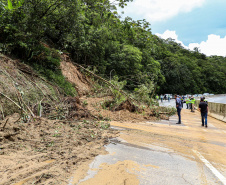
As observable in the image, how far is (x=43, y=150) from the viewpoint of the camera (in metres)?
4.60

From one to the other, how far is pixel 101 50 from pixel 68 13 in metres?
6.84

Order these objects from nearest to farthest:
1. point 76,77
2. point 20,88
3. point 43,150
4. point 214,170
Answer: point 214,170
point 43,150
point 20,88
point 76,77

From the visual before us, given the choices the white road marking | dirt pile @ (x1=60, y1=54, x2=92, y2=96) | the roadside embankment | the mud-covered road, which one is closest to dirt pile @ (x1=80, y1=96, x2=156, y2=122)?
dirt pile @ (x1=60, y1=54, x2=92, y2=96)

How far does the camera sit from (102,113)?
37.1ft

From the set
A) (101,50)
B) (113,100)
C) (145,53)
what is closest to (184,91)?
(145,53)

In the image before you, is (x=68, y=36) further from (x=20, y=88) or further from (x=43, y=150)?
(x=43, y=150)

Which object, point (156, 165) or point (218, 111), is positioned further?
point (218, 111)

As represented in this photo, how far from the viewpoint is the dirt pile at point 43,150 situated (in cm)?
341

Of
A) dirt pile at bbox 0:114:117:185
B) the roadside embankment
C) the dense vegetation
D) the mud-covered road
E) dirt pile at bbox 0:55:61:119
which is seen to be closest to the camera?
dirt pile at bbox 0:114:117:185

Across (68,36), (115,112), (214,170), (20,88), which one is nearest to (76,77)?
(68,36)

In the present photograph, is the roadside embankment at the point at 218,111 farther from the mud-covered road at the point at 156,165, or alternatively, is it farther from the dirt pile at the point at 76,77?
the dirt pile at the point at 76,77

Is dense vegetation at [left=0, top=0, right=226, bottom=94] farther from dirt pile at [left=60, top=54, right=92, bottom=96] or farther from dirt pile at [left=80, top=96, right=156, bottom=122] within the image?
dirt pile at [left=80, top=96, right=156, bottom=122]

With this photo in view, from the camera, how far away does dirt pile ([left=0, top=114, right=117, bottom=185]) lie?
3.41m

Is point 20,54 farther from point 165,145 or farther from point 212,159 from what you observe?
point 212,159
